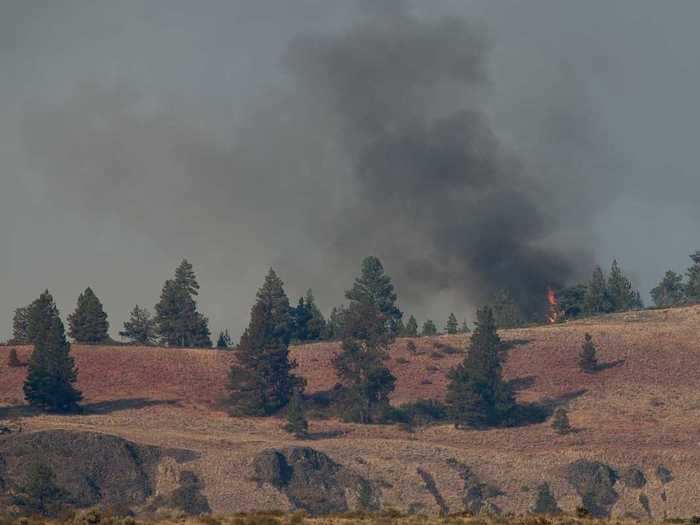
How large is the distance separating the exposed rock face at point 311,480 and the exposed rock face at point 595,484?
618 inches

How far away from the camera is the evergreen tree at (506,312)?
587ft

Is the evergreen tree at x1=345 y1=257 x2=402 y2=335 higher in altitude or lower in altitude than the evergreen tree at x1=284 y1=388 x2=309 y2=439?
higher

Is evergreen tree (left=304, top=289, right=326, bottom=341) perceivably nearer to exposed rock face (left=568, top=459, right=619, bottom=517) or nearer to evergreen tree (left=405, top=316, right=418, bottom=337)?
evergreen tree (left=405, top=316, right=418, bottom=337)

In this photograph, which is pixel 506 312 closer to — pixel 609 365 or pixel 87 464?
pixel 609 365

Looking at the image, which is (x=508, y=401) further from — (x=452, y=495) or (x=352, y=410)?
(x=452, y=495)

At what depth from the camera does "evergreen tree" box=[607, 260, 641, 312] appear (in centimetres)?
17950

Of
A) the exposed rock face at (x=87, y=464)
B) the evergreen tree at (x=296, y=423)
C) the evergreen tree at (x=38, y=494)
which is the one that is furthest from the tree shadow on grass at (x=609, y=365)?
the evergreen tree at (x=38, y=494)

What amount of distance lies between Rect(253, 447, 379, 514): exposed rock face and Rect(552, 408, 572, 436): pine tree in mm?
22787

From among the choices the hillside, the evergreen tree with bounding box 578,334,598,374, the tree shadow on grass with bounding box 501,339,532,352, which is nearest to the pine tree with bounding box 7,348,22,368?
the hillside

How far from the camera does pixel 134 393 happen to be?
14025cm

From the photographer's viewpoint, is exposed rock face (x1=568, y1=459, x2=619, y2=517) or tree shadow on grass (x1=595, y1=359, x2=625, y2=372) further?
tree shadow on grass (x1=595, y1=359, x2=625, y2=372)

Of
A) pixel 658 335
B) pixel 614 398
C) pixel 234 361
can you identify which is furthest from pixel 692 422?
pixel 234 361

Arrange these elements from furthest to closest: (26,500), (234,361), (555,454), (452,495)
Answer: (234,361) < (555,454) < (452,495) < (26,500)

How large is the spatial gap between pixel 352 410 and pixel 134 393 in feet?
64.6
